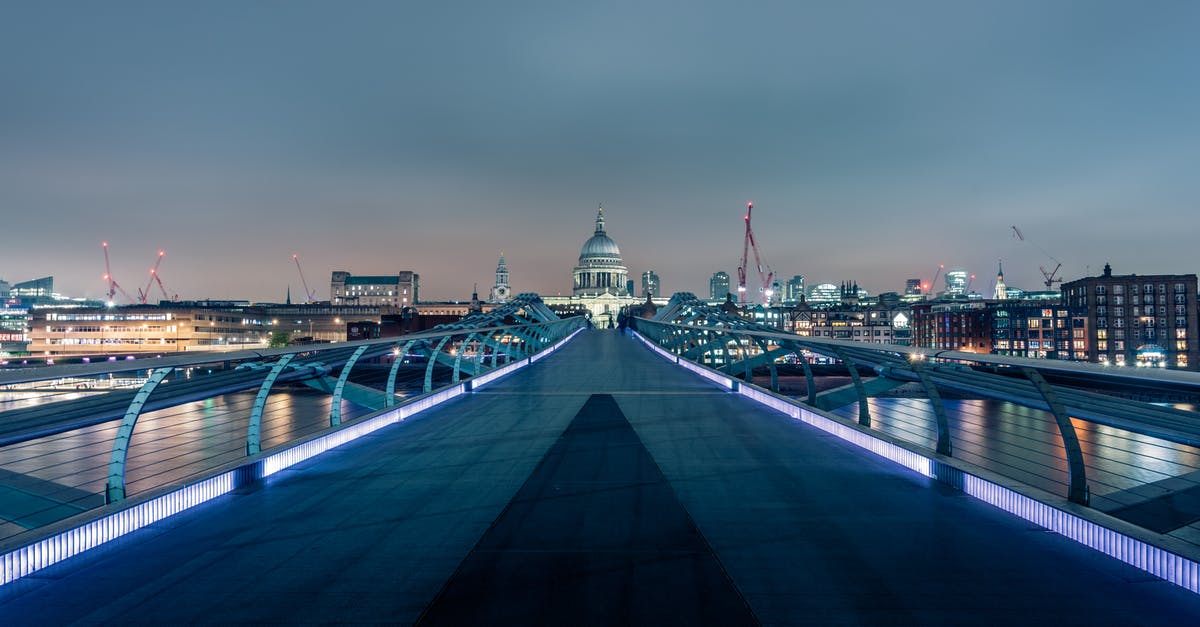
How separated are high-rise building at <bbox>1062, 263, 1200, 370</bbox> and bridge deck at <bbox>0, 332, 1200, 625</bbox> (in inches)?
5640

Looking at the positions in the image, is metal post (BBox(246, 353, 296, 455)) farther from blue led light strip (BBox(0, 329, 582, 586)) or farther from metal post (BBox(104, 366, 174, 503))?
metal post (BBox(104, 366, 174, 503))

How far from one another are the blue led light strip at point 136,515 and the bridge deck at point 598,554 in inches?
5.1

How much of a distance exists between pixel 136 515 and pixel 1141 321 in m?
157

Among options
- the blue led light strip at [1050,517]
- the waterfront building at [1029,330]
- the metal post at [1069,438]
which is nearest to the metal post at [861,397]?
the blue led light strip at [1050,517]

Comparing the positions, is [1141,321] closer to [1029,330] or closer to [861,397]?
[1029,330]

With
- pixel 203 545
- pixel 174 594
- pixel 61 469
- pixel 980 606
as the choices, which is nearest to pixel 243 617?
pixel 174 594

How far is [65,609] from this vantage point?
3764 mm

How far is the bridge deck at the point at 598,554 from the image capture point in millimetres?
3756

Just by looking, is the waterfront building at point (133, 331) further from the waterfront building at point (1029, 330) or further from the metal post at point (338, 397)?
the waterfront building at point (1029, 330)

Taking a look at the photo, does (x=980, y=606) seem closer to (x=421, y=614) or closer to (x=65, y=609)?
(x=421, y=614)

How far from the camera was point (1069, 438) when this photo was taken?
4.75 meters

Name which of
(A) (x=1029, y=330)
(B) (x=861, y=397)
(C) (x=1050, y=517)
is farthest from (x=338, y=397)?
(A) (x=1029, y=330)

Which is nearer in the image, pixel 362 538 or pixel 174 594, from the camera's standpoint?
pixel 174 594

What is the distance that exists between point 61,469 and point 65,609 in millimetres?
7588
